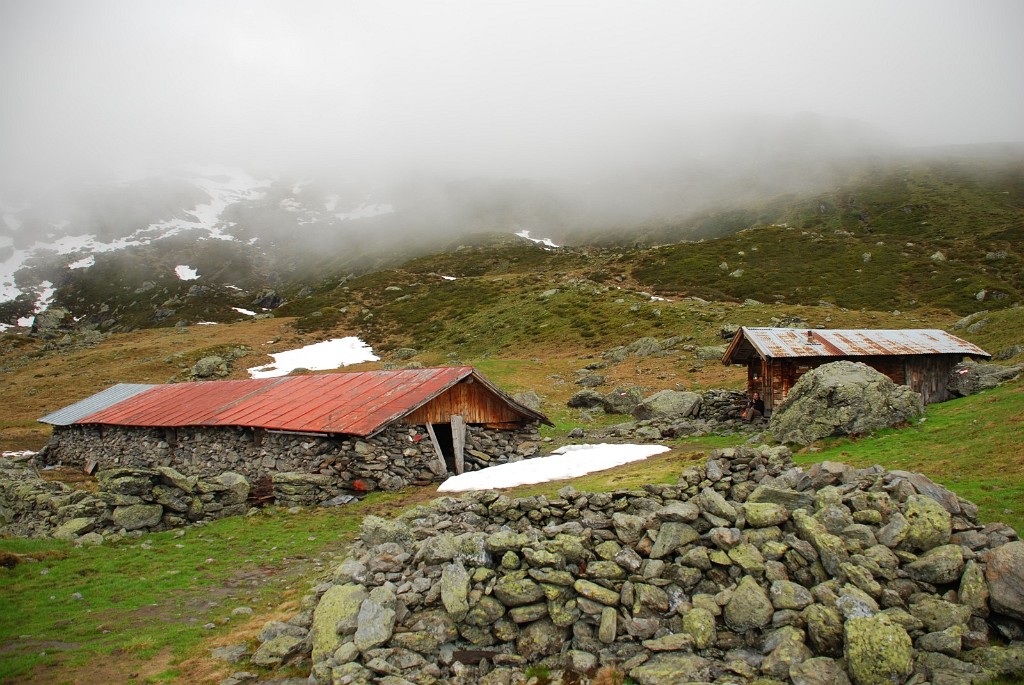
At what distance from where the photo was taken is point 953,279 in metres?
70.1

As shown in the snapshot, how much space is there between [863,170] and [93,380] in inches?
7038

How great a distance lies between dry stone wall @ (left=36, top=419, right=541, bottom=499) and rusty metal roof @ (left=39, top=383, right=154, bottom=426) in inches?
151

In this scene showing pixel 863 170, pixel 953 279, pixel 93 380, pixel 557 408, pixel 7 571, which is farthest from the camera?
pixel 863 170

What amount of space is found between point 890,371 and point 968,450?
1320 cm

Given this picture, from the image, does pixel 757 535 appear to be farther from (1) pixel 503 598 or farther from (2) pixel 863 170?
(2) pixel 863 170

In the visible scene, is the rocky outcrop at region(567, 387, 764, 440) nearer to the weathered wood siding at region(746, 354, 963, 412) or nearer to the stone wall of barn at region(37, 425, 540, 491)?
the weathered wood siding at region(746, 354, 963, 412)

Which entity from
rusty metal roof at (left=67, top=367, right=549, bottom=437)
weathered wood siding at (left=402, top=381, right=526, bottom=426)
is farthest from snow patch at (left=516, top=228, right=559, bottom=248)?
weathered wood siding at (left=402, top=381, right=526, bottom=426)

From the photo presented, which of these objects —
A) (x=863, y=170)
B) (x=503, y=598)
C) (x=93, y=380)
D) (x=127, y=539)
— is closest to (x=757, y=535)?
(x=503, y=598)

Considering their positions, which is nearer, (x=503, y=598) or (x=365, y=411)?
(x=503, y=598)

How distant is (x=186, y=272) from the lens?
180 m

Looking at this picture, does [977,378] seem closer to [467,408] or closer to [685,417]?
[685,417]

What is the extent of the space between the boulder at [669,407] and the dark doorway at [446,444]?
12.0 m

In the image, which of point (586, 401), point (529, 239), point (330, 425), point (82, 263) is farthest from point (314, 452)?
point (82, 263)

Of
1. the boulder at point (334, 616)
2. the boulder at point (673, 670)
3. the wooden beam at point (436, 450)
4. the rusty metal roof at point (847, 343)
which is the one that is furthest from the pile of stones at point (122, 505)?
the rusty metal roof at point (847, 343)
